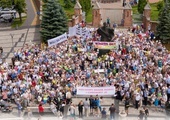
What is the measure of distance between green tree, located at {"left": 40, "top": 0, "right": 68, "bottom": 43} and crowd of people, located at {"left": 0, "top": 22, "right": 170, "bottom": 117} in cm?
354

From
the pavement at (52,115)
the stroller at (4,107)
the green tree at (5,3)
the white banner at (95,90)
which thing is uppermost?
the green tree at (5,3)

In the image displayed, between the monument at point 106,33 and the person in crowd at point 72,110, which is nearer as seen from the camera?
the person in crowd at point 72,110

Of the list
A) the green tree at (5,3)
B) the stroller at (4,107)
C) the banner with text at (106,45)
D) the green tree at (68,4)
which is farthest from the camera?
the green tree at (68,4)

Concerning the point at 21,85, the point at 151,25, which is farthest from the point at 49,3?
the point at 21,85

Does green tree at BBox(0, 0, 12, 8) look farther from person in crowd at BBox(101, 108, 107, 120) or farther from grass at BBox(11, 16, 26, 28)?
person in crowd at BBox(101, 108, 107, 120)

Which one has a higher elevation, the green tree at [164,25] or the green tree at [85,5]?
the green tree at [85,5]

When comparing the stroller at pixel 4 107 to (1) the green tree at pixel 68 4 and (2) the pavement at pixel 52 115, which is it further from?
(1) the green tree at pixel 68 4

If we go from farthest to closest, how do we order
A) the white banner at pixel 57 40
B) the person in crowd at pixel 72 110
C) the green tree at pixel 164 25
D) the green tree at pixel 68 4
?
the green tree at pixel 68 4, the green tree at pixel 164 25, the white banner at pixel 57 40, the person in crowd at pixel 72 110

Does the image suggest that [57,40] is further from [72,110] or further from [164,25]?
[72,110]

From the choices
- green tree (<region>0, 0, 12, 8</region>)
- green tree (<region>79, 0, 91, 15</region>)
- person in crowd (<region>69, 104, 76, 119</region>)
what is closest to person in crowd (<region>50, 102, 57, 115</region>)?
person in crowd (<region>69, 104, 76, 119</region>)

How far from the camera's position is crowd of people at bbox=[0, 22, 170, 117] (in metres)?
24.8

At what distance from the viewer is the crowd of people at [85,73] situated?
24.8 m

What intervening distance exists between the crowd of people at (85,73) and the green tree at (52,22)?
354cm

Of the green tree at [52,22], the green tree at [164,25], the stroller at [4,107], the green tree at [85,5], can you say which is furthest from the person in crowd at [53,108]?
the green tree at [85,5]
